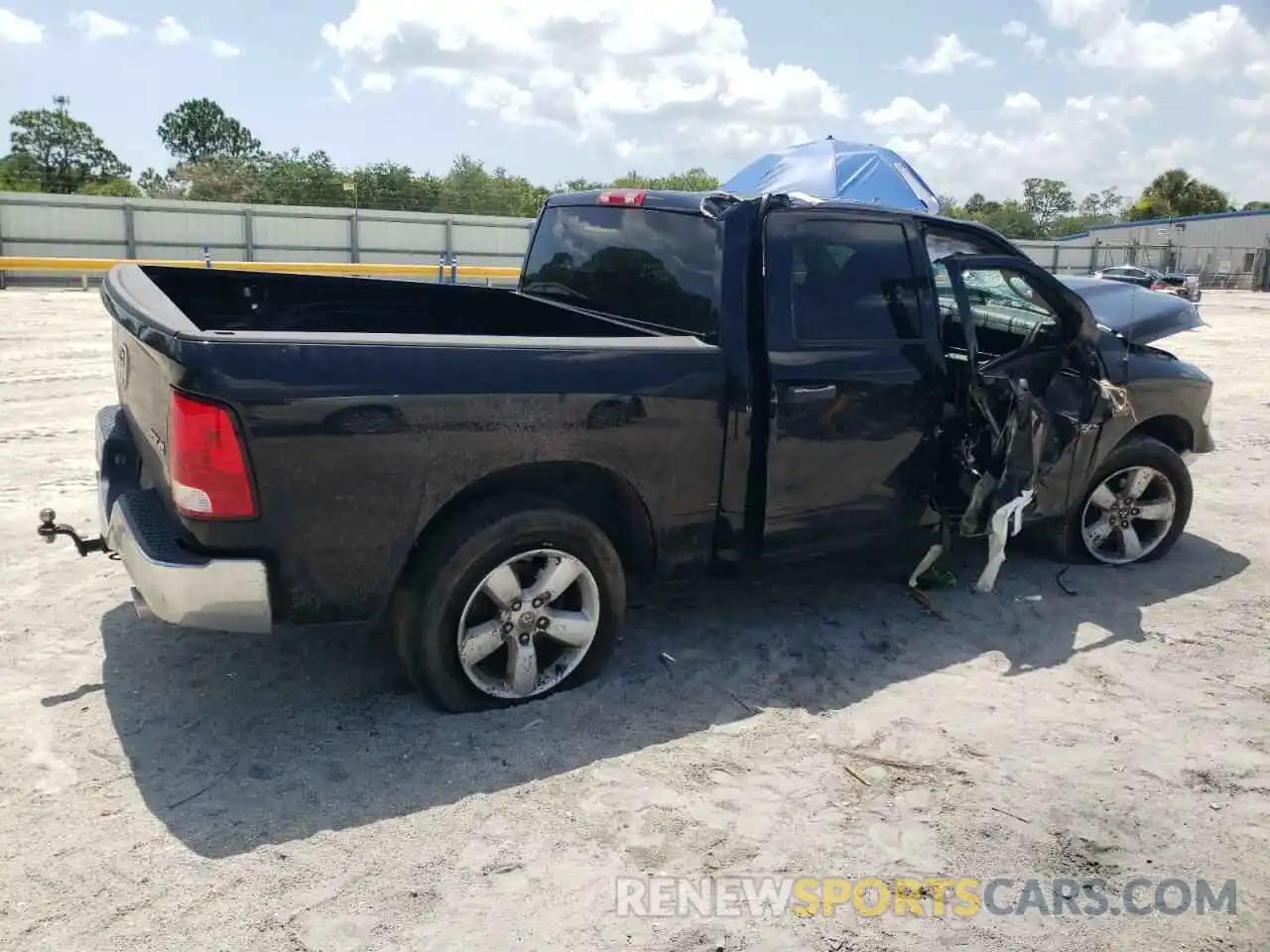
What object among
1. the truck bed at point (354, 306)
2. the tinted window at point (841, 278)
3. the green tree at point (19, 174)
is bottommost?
the truck bed at point (354, 306)

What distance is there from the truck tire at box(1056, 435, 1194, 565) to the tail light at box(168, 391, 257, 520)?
4267 millimetres

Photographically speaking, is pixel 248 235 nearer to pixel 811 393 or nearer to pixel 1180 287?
pixel 811 393

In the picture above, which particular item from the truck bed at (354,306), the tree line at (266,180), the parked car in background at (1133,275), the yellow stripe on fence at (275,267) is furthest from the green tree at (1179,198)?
the truck bed at (354,306)

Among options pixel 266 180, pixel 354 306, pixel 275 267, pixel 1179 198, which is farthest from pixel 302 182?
pixel 1179 198

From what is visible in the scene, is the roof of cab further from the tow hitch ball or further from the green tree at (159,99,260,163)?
the green tree at (159,99,260,163)

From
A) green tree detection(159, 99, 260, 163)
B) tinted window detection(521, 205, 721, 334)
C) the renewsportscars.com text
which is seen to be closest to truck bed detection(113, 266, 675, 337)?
tinted window detection(521, 205, 721, 334)

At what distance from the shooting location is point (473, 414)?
3.38m

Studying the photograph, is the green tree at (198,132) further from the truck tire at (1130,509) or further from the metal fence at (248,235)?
the truck tire at (1130,509)

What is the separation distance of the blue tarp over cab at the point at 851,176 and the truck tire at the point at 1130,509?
7.39m

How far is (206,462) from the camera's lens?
3.04 metres

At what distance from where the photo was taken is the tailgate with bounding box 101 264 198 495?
10.2 feet

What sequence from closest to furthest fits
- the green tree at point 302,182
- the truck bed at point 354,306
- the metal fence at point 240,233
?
the truck bed at point 354,306
the metal fence at point 240,233
the green tree at point 302,182

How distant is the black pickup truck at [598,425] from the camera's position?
3.16m

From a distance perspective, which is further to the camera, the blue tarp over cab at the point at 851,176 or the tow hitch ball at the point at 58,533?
the blue tarp over cab at the point at 851,176
